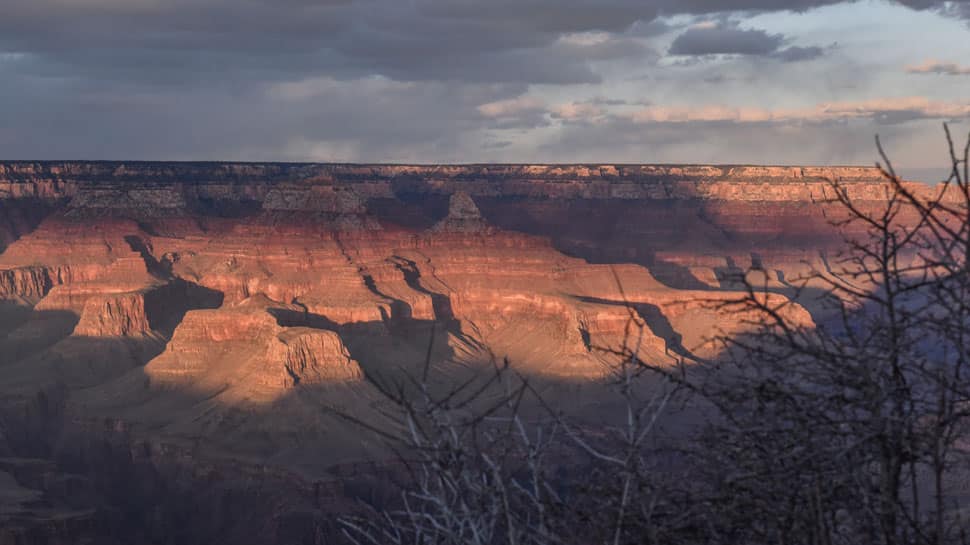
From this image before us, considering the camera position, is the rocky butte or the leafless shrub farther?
the rocky butte

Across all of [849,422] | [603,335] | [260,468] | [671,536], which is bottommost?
[260,468]

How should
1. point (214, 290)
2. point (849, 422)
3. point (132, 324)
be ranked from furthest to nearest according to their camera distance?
point (214, 290) → point (132, 324) → point (849, 422)

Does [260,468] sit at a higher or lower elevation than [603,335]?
lower

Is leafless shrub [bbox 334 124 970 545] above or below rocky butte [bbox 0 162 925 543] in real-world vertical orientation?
above

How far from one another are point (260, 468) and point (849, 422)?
54910 mm

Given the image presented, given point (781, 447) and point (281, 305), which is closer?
point (781, 447)

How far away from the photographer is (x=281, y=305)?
86500 millimetres

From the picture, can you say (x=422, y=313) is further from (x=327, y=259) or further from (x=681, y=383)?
(x=681, y=383)

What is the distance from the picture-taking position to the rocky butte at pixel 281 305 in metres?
59.9

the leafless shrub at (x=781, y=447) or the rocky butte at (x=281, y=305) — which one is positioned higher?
the leafless shrub at (x=781, y=447)

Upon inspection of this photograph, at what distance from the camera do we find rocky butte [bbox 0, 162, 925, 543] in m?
59.9

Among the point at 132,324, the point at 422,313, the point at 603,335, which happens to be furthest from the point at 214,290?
the point at 603,335

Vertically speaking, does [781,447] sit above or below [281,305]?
above

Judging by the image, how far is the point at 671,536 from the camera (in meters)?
7.15
